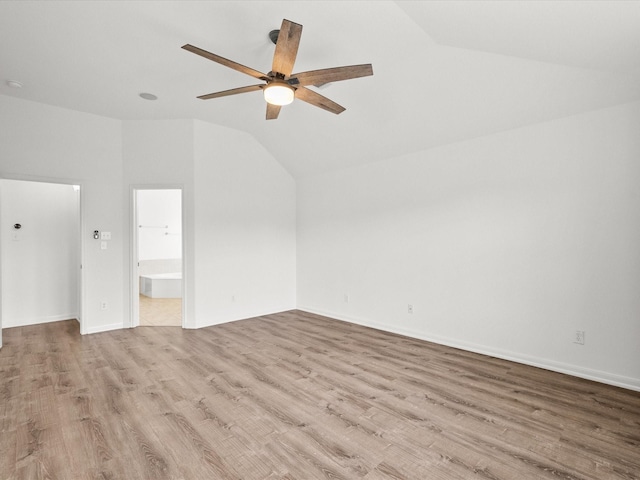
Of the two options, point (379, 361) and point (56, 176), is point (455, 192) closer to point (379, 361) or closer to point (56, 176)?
point (379, 361)

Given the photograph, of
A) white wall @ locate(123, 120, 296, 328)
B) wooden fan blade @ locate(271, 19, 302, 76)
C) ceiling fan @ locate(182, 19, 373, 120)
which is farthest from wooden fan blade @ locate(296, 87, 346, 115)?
white wall @ locate(123, 120, 296, 328)

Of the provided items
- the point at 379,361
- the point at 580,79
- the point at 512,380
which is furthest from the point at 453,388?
the point at 580,79

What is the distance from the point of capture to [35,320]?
5184mm

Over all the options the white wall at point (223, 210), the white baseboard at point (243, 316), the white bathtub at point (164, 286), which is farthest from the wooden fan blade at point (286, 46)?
the white bathtub at point (164, 286)

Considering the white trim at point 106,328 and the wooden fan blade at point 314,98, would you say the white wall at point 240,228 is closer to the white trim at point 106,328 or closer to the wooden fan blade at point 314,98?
the white trim at point 106,328

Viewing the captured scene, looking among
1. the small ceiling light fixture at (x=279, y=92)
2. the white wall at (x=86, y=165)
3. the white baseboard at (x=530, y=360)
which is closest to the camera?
the small ceiling light fixture at (x=279, y=92)

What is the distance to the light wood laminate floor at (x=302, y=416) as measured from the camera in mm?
1952

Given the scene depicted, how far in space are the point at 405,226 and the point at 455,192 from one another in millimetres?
814

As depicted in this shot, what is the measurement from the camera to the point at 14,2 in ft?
8.29

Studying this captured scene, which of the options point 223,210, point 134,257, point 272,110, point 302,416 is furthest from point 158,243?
point 302,416

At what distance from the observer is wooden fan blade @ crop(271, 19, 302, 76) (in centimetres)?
203

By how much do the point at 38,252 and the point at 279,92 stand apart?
16.3 feet

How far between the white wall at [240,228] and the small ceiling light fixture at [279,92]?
2.77 m

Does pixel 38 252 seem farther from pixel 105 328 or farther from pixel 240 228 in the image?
pixel 240 228
